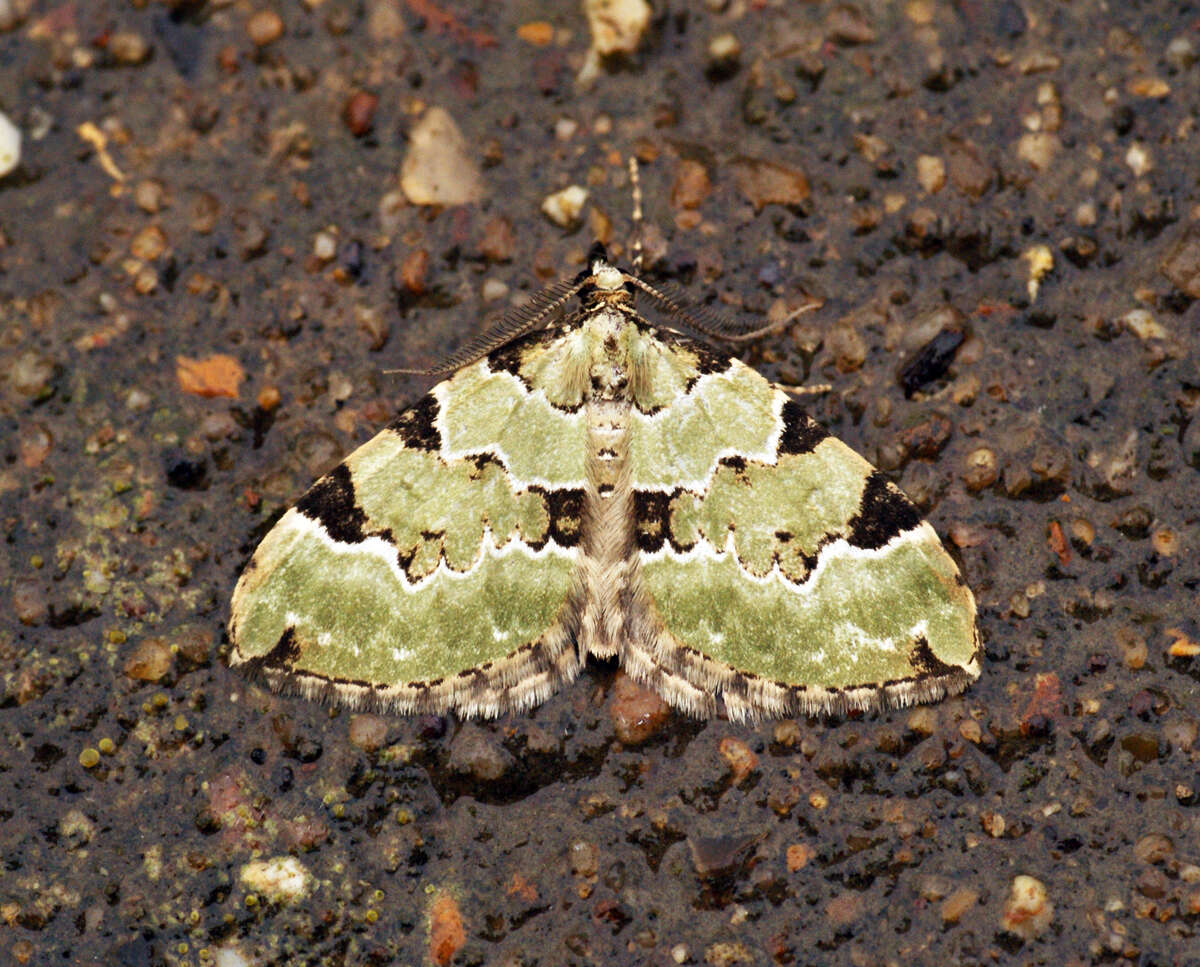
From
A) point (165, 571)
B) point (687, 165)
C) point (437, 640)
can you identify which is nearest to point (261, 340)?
point (165, 571)

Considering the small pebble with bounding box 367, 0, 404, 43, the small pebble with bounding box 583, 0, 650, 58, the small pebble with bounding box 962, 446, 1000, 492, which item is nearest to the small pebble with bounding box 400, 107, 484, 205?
the small pebble with bounding box 367, 0, 404, 43

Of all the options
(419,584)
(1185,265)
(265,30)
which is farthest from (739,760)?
(265,30)

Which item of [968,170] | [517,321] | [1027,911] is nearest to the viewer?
[1027,911]

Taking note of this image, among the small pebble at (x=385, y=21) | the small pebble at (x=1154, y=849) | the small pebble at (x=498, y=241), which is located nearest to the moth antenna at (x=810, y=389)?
the small pebble at (x=498, y=241)

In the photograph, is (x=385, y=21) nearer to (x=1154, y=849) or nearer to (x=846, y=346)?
(x=846, y=346)

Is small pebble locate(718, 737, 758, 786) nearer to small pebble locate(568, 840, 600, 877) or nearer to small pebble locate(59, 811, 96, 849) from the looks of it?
small pebble locate(568, 840, 600, 877)

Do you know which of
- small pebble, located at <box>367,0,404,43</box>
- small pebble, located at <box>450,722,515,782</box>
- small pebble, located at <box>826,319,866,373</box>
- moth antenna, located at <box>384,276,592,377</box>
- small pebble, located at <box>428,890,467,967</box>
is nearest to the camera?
small pebble, located at <box>428,890,467,967</box>

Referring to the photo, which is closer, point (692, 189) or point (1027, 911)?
point (1027, 911)
